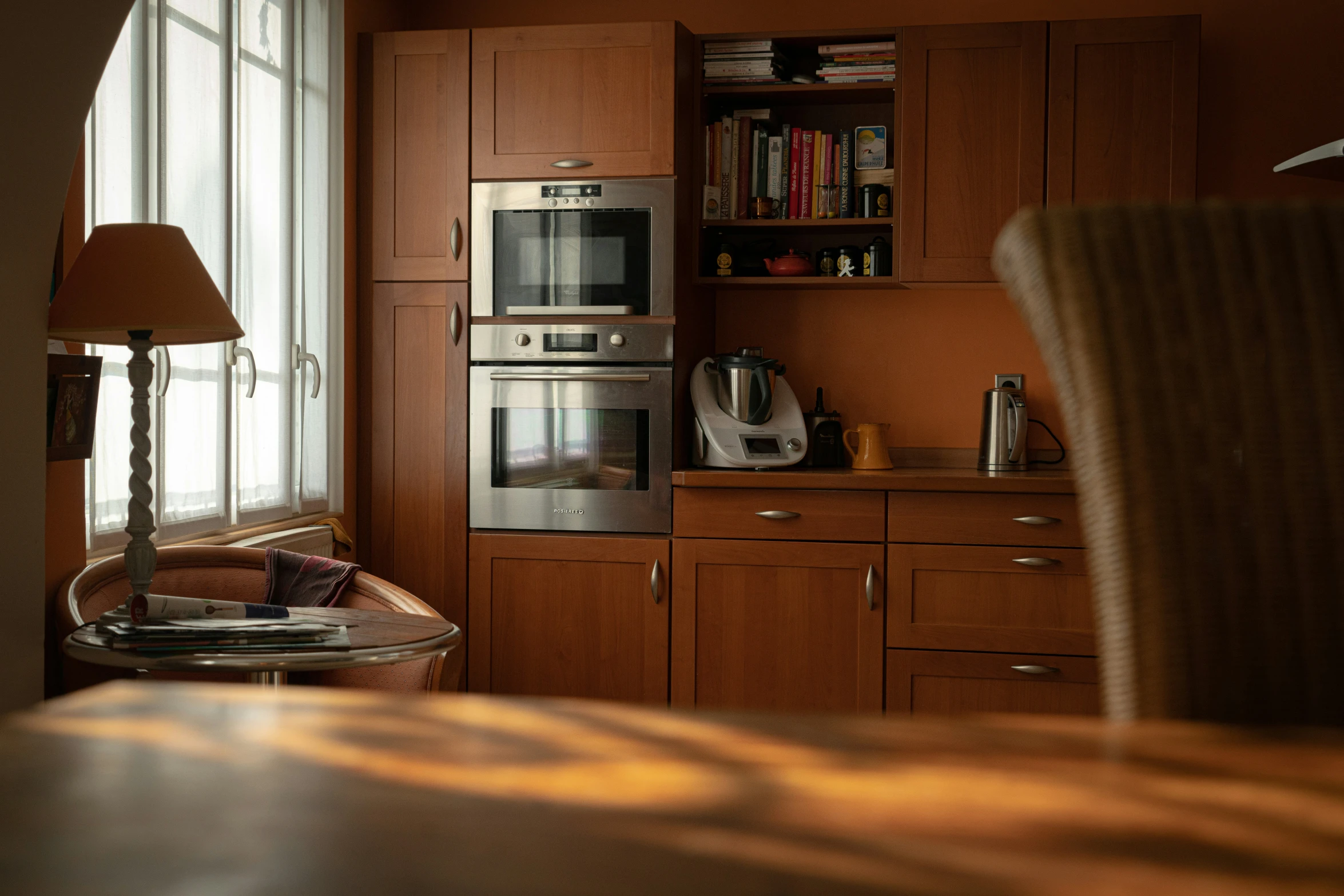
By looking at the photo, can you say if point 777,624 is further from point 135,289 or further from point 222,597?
point 135,289

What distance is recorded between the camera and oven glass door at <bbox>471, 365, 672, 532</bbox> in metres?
3.38

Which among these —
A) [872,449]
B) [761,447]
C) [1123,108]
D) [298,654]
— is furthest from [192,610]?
[1123,108]

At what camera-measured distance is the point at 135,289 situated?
6.07ft

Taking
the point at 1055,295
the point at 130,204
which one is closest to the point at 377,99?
the point at 130,204

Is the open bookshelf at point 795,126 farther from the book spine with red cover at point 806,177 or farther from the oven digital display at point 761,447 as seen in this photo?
the oven digital display at point 761,447

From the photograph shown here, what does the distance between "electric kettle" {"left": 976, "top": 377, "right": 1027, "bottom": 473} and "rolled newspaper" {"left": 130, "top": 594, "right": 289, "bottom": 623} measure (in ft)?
7.50

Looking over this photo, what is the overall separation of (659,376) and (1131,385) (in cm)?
273

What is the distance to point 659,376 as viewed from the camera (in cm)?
337

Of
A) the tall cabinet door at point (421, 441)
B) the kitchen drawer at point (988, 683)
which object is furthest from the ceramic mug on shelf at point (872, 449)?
the tall cabinet door at point (421, 441)

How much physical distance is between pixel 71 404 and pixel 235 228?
0.95 meters

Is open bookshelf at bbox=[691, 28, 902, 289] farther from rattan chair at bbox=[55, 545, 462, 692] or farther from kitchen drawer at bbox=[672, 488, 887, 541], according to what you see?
rattan chair at bbox=[55, 545, 462, 692]

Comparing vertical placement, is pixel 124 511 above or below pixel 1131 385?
below

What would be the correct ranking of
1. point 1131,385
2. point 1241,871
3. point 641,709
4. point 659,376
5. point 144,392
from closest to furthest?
1. point 1241,871
2. point 641,709
3. point 1131,385
4. point 144,392
5. point 659,376

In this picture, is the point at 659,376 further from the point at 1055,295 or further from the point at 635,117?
the point at 1055,295
